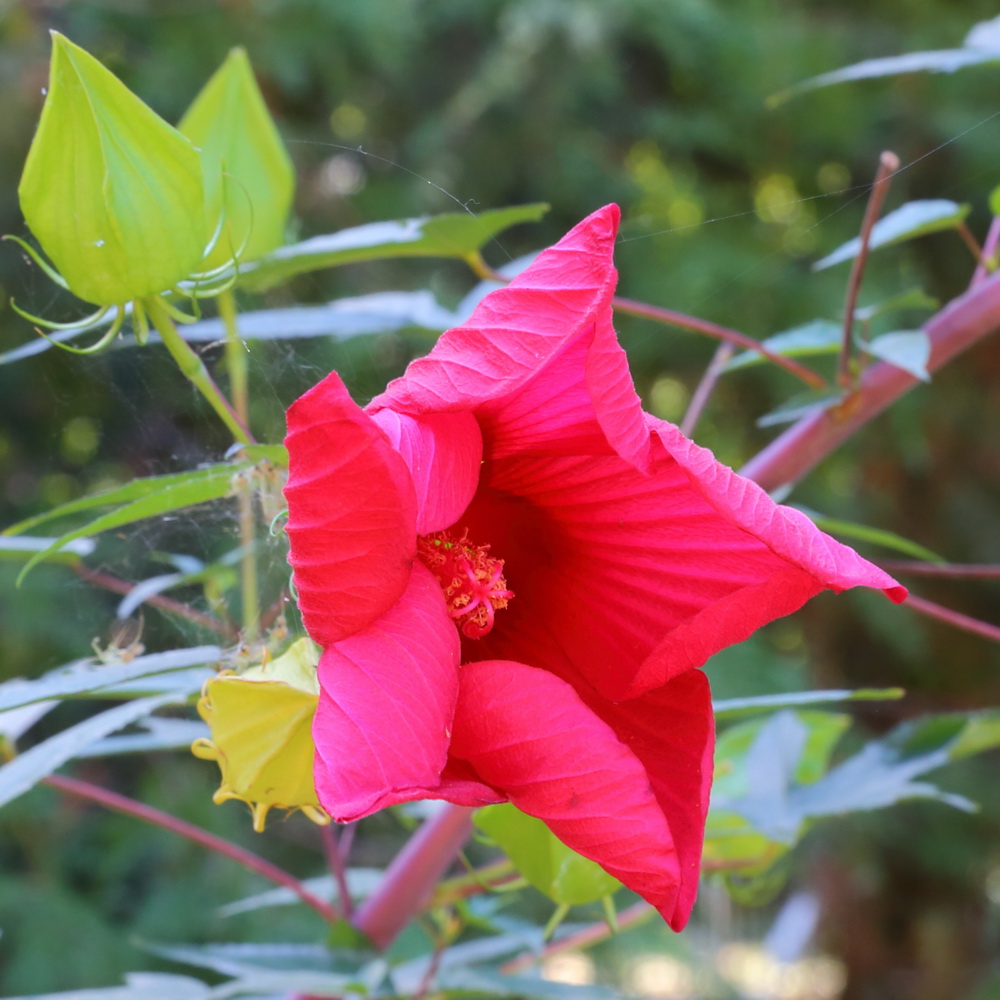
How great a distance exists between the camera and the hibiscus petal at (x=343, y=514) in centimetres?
19

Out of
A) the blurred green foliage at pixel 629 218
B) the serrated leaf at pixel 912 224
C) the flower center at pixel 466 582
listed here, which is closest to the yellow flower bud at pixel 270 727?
the flower center at pixel 466 582

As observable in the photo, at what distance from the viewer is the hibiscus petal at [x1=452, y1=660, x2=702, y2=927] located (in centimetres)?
20

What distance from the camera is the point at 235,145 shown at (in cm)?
40

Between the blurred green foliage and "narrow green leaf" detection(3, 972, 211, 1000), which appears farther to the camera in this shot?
the blurred green foliage

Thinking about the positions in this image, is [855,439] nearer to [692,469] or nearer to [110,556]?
[110,556]

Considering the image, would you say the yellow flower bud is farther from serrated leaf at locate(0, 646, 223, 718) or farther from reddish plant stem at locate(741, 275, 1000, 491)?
reddish plant stem at locate(741, 275, 1000, 491)

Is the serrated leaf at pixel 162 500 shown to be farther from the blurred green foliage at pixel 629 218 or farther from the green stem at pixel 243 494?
the blurred green foliage at pixel 629 218

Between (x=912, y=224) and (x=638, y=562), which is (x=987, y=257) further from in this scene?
(x=638, y=562)

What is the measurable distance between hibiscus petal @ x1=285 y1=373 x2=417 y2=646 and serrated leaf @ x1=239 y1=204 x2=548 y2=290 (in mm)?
193

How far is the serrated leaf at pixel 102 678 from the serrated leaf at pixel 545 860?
3.8 inches

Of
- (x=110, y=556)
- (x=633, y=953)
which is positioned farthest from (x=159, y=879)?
(x=110, y=556)

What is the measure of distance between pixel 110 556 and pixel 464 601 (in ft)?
1.46

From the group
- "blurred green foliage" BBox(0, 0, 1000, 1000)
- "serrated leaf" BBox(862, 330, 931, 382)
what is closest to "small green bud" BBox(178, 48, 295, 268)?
"serrated leaf" BBox(862, 330, 931, 382)

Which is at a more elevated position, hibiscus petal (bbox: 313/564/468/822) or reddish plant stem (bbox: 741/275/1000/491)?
hibiscus petal (bbox: 313/564/468/822)
